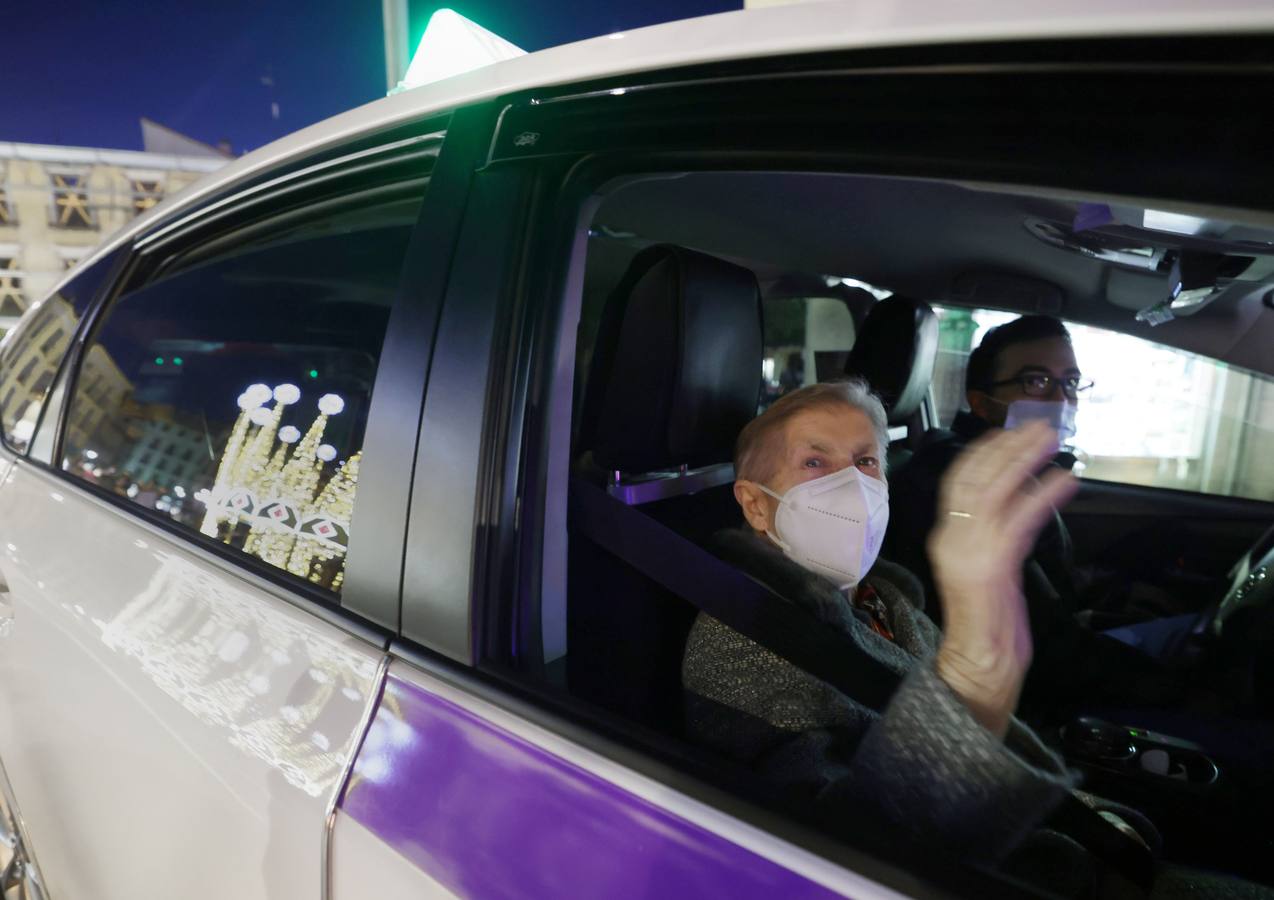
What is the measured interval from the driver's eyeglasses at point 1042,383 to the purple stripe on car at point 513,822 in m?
2.24

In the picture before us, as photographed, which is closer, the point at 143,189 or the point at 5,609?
the point at 5,609

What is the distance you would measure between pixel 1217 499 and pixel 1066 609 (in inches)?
46.5

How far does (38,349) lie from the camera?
2.42 meters

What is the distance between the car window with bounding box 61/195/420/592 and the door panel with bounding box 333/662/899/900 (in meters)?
0.31

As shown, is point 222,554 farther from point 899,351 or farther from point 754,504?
point 899,351

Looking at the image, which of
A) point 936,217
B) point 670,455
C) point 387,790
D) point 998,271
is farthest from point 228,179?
point 998,271

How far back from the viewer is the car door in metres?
1.04

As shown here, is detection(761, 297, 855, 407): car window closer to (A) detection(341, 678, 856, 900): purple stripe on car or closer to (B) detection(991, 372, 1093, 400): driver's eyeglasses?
(B) detection(991, 372, 1093, 400): driver's eyeglasses

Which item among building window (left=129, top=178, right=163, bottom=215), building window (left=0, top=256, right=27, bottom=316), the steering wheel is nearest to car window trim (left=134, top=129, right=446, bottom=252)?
the steering wheel

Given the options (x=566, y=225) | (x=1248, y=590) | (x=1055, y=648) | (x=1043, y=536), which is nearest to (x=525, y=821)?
(x=566, y=225)

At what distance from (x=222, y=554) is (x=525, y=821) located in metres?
0.81

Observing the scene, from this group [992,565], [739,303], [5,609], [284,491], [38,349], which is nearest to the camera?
[992,565]

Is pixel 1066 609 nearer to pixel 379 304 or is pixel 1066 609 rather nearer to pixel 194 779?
pixel 379 304

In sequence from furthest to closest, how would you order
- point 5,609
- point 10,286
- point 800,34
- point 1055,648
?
point 10,286
point 1055,648
point 5,609
point 800,34
